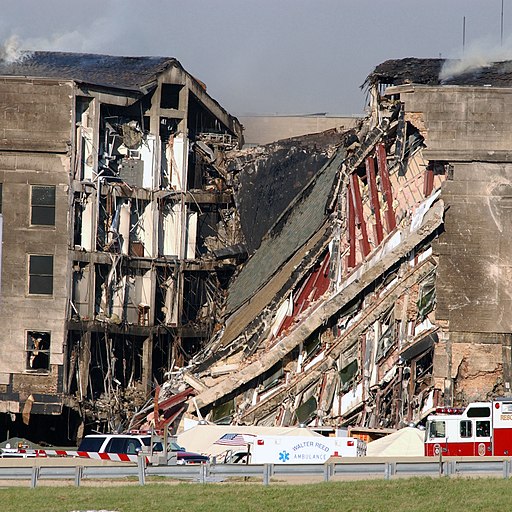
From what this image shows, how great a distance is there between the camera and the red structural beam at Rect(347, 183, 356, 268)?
2014 inches

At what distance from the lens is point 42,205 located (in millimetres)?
53000

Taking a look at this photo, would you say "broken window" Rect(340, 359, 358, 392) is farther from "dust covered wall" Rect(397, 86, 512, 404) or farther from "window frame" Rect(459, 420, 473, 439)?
"window frame" Rect(459, 420, 473, 439)

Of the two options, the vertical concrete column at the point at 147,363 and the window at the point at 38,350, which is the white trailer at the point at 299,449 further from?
the vertical concrete column at the point at 147,363

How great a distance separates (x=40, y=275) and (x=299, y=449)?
16.3 m

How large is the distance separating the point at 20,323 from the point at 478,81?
54.6 feet

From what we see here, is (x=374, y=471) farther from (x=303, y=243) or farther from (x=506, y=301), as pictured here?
(x=303, y=243)

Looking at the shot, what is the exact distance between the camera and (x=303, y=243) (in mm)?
55406

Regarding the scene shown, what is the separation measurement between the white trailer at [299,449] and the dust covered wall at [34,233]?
14.6 meters

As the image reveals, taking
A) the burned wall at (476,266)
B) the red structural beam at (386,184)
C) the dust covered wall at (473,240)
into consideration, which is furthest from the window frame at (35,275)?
the burned wall at (476,266)

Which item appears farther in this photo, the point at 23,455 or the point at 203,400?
the point at 203,400

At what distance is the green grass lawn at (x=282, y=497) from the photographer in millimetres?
28953

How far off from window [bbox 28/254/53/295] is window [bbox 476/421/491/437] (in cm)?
1829

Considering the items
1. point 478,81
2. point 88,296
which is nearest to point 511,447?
point 478,81

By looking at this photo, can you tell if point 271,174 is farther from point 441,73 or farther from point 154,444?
→ point 154,444
